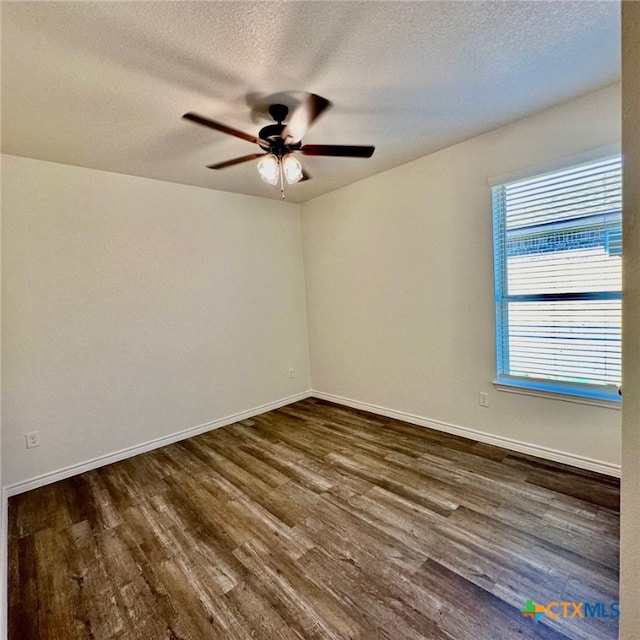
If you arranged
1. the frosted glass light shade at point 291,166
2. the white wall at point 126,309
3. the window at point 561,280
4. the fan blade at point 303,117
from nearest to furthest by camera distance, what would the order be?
the fan blade at point 303,117
the frosted glass light shade at point 291,166
the window at point 561,280
the white wall at point 126,309

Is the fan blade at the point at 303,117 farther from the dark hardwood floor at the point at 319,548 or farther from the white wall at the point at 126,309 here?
the dark hardwood floor at the point at 319,548

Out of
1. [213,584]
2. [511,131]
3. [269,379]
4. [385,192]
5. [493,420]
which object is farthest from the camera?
[269,379]

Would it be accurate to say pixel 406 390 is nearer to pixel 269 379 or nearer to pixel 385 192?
pixel 269 379

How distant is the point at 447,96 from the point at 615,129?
108cm

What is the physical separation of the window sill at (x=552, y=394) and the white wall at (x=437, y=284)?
0.04m

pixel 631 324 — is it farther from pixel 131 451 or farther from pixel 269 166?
pixel 131 451

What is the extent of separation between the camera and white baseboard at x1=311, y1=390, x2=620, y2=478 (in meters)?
2.42

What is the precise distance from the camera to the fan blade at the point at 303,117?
1.86 meters

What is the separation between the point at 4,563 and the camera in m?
1.79

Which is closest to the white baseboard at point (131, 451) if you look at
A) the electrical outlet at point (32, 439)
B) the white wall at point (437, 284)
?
the electrical outlet at point (32, 439)

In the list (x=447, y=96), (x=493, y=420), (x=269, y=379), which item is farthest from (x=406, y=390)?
(x=447, y=96)

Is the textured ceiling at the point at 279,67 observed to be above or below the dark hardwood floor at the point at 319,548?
above

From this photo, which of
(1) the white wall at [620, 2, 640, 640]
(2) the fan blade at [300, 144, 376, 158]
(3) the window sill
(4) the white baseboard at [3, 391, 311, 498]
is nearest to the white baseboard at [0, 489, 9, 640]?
(4) the white baseboard at [3, 391, 311, 498]

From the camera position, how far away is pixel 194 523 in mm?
2127
